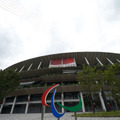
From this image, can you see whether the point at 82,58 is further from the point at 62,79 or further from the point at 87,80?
the point at 87,80

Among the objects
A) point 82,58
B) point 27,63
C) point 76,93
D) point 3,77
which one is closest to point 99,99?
point 76,93

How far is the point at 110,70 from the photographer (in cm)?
1405

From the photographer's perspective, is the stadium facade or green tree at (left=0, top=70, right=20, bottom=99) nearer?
green tree at (left=0, top=70, right=20, bottom=99)

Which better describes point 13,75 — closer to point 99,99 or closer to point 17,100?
point 17,100

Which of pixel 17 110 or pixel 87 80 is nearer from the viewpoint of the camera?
pixel 87 80

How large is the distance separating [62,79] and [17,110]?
1514 centimetres

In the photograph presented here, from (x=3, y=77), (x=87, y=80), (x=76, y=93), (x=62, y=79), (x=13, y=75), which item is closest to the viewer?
(x=87, y=80)

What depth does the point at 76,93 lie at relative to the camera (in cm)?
2266

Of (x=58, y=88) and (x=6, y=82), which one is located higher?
(x=58, y=88)

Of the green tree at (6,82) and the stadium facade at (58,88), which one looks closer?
the green tree at (6,82)

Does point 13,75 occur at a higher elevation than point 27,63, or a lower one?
lower

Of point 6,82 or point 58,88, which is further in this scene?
point 58,88

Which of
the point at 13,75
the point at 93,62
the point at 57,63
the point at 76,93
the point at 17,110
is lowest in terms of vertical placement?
the point at 17,110

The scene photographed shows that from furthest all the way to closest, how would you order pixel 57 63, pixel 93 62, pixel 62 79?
pixel 93 62, pixel 57 63, pixel 62 79
